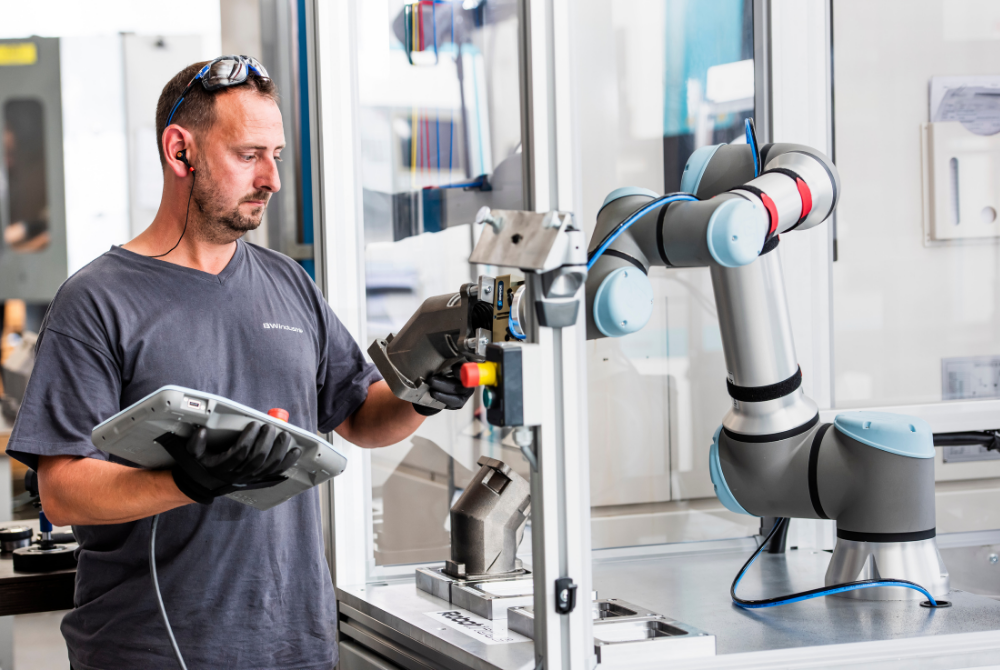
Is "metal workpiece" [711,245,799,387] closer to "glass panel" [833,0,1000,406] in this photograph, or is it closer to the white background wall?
"glass panel" [833,0,1000,406]

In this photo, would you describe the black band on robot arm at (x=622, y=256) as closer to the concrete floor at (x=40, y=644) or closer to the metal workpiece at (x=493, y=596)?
the metal workpiece at (x=493, y=596)

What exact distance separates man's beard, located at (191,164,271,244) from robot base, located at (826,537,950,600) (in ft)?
3.31

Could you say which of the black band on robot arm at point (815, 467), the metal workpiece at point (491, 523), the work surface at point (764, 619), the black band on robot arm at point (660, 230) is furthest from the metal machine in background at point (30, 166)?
the black band on robot arm at point (815, 467)

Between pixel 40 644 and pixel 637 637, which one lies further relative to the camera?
pixel 40 644

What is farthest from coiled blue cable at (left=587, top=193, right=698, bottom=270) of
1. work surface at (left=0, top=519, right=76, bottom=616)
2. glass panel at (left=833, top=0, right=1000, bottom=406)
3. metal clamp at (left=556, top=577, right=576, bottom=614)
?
work surface at (left=0, top=519, right=76, bottom=616)

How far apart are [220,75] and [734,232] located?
0.81m

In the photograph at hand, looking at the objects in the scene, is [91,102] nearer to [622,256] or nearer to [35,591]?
[35,591]

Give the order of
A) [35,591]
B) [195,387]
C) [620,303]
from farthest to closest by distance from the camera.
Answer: [35,591]
[195,387]
[620,303]

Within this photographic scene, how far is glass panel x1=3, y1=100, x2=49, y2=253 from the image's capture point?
123 inches

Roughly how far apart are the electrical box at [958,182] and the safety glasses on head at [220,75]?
1327mm

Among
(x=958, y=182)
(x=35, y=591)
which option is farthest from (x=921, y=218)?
(x=35, y=591)

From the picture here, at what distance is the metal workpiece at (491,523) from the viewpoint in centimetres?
154

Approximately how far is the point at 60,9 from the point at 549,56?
271 cm

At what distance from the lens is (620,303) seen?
1127 millimetres
